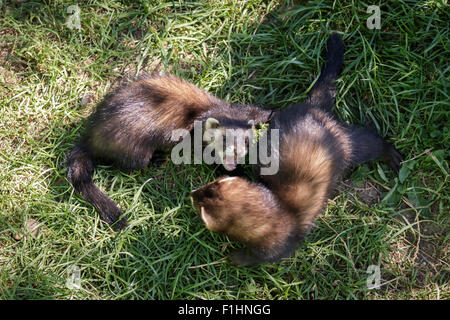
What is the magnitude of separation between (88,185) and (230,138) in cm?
173

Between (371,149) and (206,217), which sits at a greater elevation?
(371,149)

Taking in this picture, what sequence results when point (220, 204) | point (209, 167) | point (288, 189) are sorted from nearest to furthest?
point (220, 204) < point (288, 189) < point (209, 167)

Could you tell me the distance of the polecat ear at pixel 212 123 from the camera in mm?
4719

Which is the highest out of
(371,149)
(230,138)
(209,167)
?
(230,138)

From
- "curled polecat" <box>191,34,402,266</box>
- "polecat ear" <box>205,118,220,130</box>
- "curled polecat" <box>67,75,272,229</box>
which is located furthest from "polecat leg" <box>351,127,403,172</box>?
"polecat ear" <box>205,118,220,130</box>

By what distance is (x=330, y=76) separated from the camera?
4.86m

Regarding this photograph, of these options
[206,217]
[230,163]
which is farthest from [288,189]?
[206,217]

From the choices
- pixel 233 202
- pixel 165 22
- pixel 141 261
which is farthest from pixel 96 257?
pixel 165 22

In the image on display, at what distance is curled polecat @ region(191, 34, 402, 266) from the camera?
407 centimetres

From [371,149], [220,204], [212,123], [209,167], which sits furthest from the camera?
[209,167]

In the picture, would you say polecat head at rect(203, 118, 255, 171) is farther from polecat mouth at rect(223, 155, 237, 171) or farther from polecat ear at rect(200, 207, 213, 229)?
polecat ear at rect(200, 207, 213, 229)

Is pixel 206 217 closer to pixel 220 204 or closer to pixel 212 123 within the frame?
pixel 220 204

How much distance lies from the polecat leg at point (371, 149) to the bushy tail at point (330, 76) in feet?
1.54

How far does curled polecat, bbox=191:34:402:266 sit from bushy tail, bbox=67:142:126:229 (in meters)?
1.11
